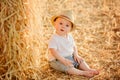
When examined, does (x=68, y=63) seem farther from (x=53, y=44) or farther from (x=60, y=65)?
(x=53, y=44)

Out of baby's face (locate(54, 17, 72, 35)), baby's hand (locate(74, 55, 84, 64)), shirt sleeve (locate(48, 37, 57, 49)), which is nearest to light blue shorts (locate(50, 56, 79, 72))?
baby's hand (locate(74, 55, 84, 64))

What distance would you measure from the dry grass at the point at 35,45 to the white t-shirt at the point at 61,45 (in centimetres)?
17

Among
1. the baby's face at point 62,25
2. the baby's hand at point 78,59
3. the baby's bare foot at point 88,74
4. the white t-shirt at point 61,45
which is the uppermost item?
the baby's face at point 62,25

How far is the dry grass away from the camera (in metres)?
3.51

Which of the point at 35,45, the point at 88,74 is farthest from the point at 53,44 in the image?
the point at 88,74

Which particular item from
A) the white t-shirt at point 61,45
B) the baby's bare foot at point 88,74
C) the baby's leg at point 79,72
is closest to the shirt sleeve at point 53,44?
the white t-shirt at point 61,45

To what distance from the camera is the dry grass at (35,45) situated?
3512 millimetres

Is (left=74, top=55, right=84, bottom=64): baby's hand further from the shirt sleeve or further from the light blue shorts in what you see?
the shirt sleeve

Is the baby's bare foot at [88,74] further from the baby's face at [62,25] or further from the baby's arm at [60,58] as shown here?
the baby's face at [62,25]

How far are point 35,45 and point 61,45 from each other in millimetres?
251

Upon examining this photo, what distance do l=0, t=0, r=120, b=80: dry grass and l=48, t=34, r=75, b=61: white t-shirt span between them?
0.54 ft

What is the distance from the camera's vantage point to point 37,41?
12.7ft

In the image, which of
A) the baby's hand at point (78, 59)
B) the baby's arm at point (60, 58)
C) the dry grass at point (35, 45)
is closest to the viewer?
the dry grass at point (35, 45)

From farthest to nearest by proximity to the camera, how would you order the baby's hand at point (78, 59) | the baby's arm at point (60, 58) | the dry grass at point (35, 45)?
1. the baby's hand at point (78, 59)
2. the baby's arm at point (60, 58)
3. the dry grass at point (35, 45)
